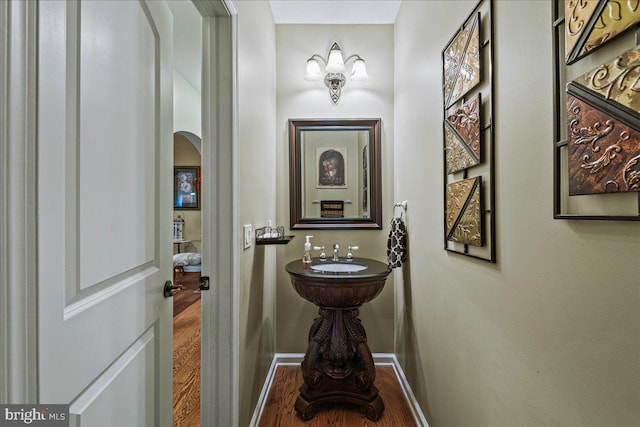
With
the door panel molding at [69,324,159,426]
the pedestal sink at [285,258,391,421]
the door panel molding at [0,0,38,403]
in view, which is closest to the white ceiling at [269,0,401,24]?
the pedestal sink at [285,258,391,421]

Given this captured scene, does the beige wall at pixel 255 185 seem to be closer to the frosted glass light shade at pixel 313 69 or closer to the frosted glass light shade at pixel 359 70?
the frosted glass light shade at pixel 313 69

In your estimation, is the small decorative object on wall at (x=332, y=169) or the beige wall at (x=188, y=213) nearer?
the small decorative object on wall at (x=332, y=169)

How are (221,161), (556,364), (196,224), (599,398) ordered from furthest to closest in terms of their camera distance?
(196,224) → (221,161) → (556,364) → (599,398)

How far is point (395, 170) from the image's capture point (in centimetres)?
237

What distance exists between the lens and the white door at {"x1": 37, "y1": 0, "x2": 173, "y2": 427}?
1.68 feet

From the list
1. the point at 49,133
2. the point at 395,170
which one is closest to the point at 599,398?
the point at 49,133

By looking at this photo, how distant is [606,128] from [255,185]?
4.92 ft

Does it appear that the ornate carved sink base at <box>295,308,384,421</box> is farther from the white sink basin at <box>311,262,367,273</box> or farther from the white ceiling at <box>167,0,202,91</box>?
the white ceiling at <box>167,0,202,91</box>

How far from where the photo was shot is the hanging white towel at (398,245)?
6.60ft

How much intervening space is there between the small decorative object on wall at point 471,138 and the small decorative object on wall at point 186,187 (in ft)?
16.8

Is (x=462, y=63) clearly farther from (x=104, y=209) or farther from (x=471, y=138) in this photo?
(x=104, y=209)

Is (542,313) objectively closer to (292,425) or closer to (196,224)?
(292,425)

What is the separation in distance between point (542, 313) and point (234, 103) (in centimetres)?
135

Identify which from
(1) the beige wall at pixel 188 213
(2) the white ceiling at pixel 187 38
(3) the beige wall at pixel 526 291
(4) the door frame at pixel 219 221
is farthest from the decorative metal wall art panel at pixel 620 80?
(1) the beige wall at pixel 188 213
